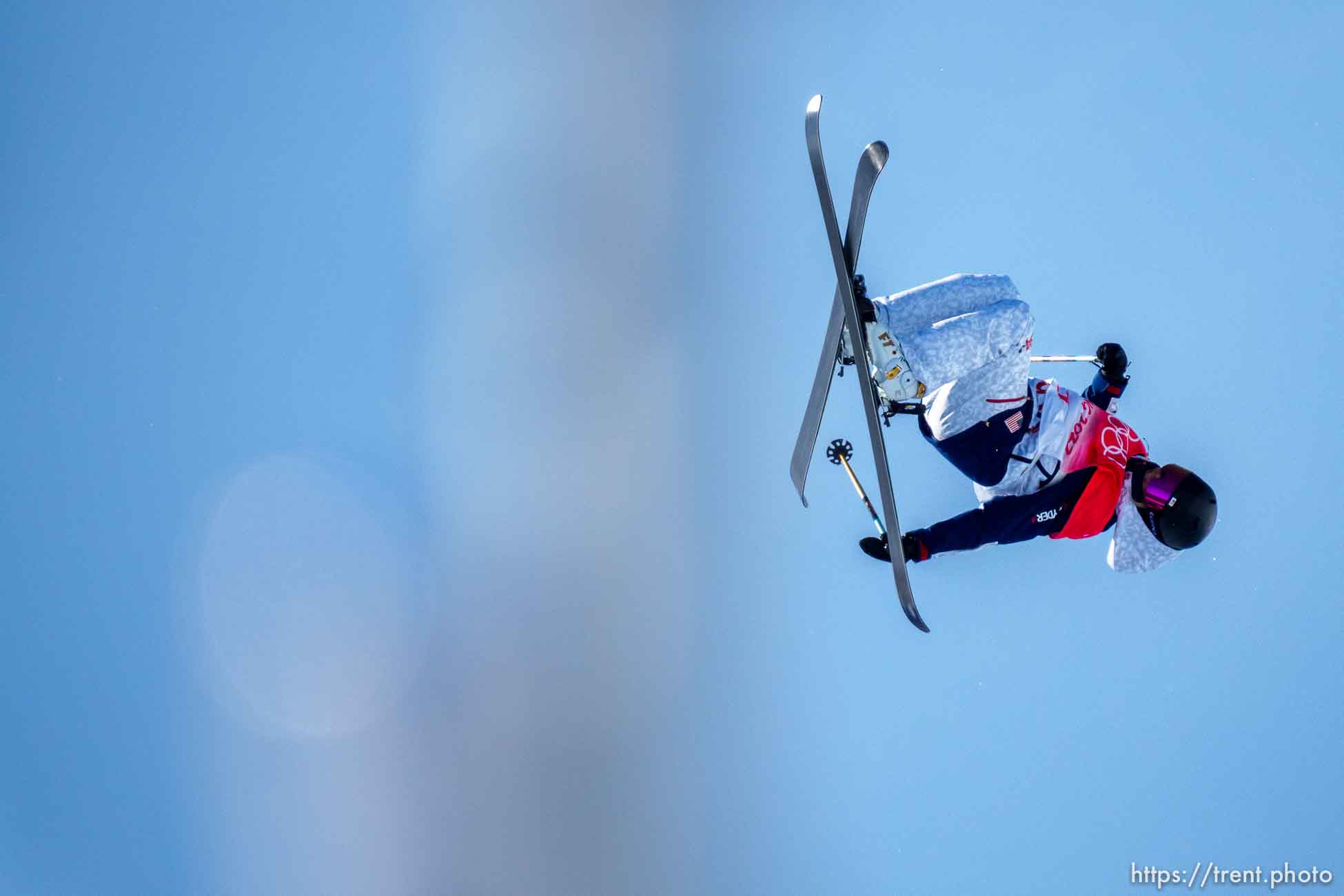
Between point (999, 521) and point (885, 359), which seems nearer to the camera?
point (885, 359)

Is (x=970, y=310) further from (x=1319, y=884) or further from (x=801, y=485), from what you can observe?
(x=1319, y=884)

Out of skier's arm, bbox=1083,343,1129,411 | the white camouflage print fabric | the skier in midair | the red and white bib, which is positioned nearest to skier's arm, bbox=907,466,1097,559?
the skier in midair

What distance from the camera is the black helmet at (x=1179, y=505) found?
18.1 feet

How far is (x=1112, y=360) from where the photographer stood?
6086 millimetres

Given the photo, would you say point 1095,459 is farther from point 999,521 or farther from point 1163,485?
point 999,521

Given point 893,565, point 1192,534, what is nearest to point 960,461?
point 893,565

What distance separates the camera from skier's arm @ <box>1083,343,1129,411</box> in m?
6.08

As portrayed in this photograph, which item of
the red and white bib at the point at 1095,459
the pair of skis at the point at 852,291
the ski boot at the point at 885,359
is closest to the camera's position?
the pair of skis at the point at 852,291

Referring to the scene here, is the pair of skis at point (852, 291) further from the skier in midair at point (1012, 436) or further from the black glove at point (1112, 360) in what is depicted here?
the black glove at point (1112, 360)

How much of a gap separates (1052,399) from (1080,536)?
2.92 feet

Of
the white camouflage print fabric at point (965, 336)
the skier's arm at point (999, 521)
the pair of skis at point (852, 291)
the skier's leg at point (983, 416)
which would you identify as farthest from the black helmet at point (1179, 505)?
the pair of skis at point (852, 291)

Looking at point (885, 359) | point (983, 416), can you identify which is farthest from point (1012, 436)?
point (885, 359)

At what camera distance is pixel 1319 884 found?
7766 millimetres

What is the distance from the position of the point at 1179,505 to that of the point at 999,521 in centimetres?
101
